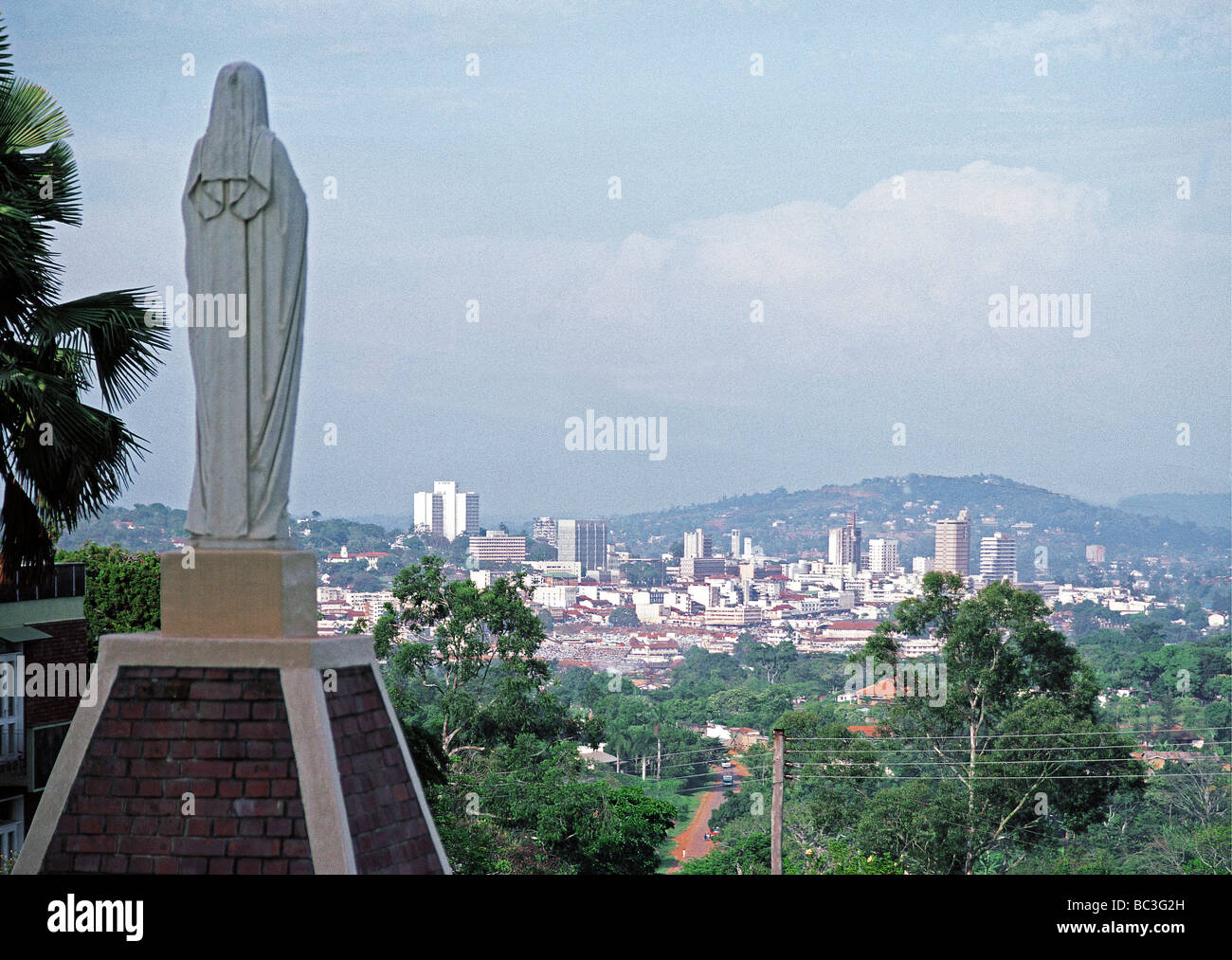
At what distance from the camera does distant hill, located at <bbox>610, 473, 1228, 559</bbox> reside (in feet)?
332

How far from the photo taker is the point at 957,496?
356ft

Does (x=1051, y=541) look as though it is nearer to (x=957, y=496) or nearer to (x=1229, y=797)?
(x=957, y=496)

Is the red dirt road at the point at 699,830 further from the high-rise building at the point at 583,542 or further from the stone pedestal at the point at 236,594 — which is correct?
the high-rise building at the point at 583,542

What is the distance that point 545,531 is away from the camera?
359 feet

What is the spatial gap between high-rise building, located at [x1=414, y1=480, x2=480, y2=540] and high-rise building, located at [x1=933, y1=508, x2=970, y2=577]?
34.5 metres

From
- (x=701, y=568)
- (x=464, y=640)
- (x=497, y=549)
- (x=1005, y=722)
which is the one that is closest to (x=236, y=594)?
(x=464, y=640)

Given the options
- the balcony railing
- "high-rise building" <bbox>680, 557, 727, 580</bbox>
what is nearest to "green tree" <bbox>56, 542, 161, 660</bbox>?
the balcony railing

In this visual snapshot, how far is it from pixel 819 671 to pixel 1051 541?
42.5 meters

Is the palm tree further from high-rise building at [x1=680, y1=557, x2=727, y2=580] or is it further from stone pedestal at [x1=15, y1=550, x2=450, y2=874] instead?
high-rise building at [x1=680, y1=557, x2=727, y2=580]

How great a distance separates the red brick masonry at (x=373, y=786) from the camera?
6.18 metres

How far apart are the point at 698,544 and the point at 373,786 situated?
4484 inches

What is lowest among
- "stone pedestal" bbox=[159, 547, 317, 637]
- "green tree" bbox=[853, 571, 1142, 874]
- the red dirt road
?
the red dirt road

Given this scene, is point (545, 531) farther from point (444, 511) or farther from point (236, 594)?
point (236, 594)
